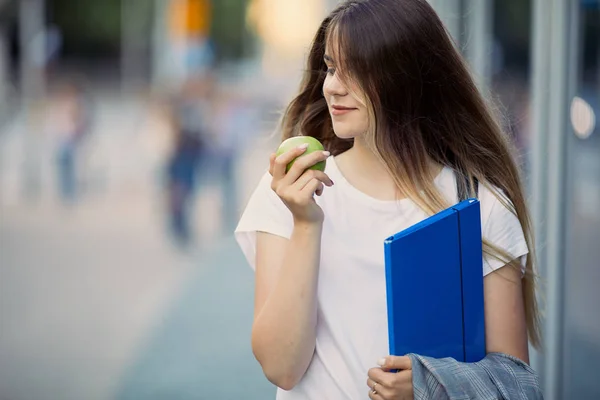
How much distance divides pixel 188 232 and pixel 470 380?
8860 millimetres

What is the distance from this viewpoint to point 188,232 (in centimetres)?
1033

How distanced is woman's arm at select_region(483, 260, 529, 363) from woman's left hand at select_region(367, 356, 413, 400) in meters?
0.21

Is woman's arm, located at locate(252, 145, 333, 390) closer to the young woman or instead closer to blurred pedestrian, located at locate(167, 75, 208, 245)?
the young woman

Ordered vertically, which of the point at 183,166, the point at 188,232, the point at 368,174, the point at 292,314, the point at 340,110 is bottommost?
the point at 188,232

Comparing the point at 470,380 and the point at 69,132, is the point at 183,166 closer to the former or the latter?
the point at 69,132

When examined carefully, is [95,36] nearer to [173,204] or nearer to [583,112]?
[173,204]

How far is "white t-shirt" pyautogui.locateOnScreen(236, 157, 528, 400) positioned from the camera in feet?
5.74

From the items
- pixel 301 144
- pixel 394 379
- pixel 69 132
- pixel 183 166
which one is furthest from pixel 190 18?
pixel 394 379

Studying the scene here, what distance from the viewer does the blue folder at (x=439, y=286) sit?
5.21 feet

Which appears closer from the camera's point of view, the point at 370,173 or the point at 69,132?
the point at 370,173

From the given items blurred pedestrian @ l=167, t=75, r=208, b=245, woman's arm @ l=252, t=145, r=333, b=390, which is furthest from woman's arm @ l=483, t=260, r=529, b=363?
blurred pedestrian @ l=167, t=75, r=208, b=245

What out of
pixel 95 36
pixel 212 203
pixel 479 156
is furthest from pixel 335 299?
pixel 95 36

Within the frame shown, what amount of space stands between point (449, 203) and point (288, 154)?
1.16ft

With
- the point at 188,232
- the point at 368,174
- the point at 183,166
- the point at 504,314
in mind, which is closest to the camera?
the point at 504,314
